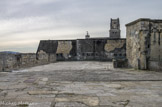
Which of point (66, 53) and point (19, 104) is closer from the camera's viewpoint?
point (19, 104)

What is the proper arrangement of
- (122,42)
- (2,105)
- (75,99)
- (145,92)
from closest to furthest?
(2,105), (75,99), (145,92), (122,42)

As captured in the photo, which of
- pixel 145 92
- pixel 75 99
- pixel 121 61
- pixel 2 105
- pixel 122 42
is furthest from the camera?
pixel 122 42

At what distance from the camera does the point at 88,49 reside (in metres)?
31.6

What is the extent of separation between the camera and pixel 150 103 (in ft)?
15.7

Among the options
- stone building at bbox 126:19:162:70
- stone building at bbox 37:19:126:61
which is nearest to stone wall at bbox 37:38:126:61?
stone building at bbox 37:19:126:61

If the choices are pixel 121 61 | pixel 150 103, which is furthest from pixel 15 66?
pixel 150 103

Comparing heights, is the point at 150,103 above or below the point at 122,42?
below

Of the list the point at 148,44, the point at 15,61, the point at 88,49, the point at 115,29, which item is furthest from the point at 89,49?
the point at 115,29

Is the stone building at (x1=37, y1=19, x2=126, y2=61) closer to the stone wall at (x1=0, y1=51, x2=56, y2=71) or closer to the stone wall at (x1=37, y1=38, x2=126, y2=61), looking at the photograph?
the stone wall at (x1=37, y1=38, x2=126, y2=61)

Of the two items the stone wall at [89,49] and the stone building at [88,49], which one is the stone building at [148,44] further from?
the stone wall at [89,49]

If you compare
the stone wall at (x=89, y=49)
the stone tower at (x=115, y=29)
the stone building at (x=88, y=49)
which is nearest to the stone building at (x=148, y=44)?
the stone building at (x=88, y=49)

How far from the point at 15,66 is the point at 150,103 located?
12849mm

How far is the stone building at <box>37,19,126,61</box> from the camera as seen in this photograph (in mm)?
30312

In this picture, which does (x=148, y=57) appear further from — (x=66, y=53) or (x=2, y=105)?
(x=66, y=53)
